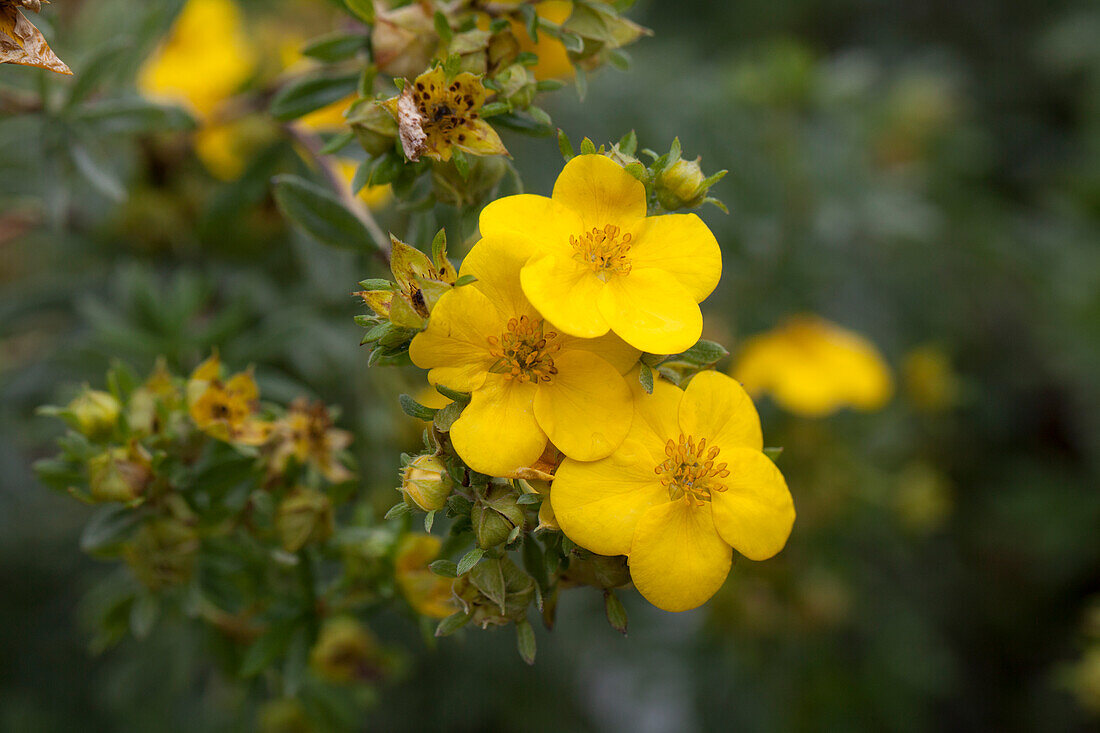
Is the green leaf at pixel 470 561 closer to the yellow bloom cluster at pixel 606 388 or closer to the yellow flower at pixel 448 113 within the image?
the yellow bloom cluster at pixel 606 388

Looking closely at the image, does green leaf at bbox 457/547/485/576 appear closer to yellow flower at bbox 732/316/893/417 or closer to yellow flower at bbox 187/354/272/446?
yellow flower at bbox 187/354/272/446

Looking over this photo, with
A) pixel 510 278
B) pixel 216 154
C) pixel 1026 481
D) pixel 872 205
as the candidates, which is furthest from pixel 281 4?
pixel 1026 481

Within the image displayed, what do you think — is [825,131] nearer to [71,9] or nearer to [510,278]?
[510,278]

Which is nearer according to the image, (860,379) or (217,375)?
(217,375)

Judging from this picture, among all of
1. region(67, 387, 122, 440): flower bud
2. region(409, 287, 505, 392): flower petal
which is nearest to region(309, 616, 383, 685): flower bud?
region(67, 387, 122, 440): flower bud

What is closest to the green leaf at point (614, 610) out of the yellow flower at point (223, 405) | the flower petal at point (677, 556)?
the flower petal at point (677, 556)
